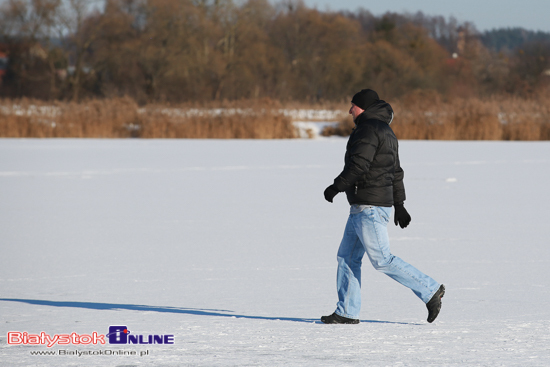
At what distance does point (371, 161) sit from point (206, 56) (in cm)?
5397

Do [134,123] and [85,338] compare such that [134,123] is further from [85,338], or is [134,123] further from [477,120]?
[85,338]

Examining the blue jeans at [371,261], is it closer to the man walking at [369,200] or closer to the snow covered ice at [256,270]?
the man walking at [369,200]

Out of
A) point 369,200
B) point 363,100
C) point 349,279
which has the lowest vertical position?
point 349,279

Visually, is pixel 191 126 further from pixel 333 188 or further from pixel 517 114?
pixel 333 188

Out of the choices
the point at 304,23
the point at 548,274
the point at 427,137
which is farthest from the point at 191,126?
the point at 304,23

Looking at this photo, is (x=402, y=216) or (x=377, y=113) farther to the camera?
(x=402, y=216)

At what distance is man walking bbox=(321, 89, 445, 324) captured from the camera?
164 inches

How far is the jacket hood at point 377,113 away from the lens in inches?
169

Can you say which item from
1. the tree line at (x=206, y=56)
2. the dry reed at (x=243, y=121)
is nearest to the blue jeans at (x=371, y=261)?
the dry reed at (x=243, y=121)

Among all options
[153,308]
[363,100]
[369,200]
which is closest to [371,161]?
[369,200]

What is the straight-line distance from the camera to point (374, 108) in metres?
4.31

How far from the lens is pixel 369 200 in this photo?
14.0 feet

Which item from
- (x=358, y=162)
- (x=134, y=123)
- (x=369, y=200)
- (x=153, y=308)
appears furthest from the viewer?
(x=134, y=123)

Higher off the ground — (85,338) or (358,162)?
(358,162)
